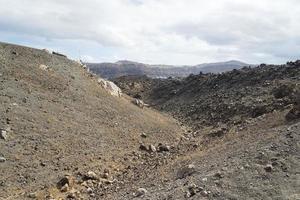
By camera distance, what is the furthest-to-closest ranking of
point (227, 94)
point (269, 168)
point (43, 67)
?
point (227, 94) < point (43, 67) < point (269, 168)

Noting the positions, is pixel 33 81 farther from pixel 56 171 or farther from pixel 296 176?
pixel 296 176

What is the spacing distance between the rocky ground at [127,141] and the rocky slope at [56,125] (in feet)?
0.14

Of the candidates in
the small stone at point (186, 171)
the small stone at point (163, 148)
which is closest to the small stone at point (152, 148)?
the small stone at point (163, 148)

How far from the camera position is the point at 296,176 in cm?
1024

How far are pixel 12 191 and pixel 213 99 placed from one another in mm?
17454

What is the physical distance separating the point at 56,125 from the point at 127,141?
2841 millimetres

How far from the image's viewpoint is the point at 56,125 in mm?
17672

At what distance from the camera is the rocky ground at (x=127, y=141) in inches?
424

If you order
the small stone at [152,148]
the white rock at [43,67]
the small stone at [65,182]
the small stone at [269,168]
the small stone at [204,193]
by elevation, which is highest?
the white rock at [43,67]

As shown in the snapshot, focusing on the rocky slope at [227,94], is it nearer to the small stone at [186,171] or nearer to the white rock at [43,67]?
the small stone at [186,171]

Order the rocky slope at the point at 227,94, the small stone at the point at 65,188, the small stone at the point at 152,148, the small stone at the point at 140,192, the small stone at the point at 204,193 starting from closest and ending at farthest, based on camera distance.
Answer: the small stone at the point at 204,193 < the small stone at the point at 140,192 < the small stone at the point at 65,188 < the small stone at the point at 152,148 < the rocky slope at the point at 227,94

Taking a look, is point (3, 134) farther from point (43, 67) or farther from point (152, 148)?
point (43, 67)

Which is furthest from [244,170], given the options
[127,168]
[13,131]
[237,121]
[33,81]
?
[33,81]

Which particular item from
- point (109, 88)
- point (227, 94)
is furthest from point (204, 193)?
point (227, 94)
